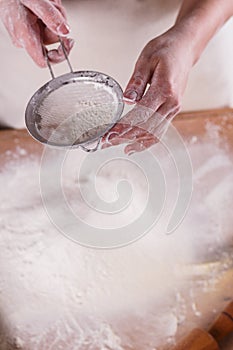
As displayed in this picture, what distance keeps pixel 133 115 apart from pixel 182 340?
339mm

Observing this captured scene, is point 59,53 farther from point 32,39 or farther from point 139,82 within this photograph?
point 139,82

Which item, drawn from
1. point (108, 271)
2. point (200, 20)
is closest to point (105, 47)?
point (200, 20)

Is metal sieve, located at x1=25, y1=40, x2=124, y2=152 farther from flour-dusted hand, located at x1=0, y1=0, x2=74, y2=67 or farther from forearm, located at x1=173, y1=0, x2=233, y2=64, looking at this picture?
forearm, located at x1=173, y1=0, x2=233, y2=64

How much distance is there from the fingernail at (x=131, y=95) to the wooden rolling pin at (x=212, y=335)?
0.33 m

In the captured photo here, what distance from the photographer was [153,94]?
0.85 meters

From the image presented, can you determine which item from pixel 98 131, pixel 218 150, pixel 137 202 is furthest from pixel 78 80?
pixel 218 150

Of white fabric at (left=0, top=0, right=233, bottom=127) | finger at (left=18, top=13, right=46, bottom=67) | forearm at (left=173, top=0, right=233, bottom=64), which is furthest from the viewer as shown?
white fabric at (left=0, top=0, right=233, bottom=127)

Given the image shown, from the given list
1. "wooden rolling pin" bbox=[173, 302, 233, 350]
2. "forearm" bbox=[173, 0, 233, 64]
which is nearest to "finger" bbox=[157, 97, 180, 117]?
"forearm" bbox=[173, 0, 233, 64]

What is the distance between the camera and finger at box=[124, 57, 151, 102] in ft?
2.76

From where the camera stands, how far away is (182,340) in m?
0.88

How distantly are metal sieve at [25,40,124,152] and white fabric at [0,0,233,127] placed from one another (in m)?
0.32

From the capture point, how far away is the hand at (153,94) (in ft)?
2.66

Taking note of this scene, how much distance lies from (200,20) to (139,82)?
26 centimetres

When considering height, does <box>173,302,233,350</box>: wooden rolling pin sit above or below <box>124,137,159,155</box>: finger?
below
